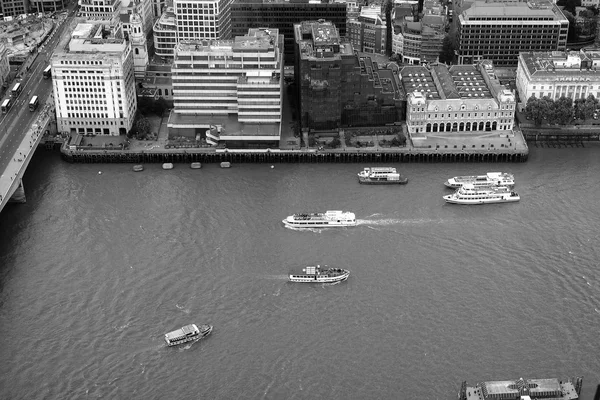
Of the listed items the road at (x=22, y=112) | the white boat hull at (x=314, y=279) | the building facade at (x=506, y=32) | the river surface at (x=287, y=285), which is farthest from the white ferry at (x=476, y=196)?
the road at (x=22, y=112)

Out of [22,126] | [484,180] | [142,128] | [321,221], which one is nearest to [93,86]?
[142,128]

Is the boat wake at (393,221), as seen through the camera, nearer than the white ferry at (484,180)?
Yes

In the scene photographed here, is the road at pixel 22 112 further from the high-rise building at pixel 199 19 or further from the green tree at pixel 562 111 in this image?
the green tree at pixel 562 111

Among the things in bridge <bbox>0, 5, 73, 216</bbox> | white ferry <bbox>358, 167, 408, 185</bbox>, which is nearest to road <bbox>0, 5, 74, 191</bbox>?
bridge <bbox>0, 5, 73, 216</bbox>

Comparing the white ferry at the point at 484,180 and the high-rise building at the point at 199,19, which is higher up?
the high-rise building at the point at 199,19

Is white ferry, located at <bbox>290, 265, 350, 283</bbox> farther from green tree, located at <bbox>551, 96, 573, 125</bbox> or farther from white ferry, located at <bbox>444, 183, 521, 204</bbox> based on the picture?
green tree, located at <bbox>551, 96, 573, 125</bbox>

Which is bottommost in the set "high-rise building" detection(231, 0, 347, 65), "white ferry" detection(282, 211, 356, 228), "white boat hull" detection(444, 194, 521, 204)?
"white boat hull" detection(444, 194, 521, 204)

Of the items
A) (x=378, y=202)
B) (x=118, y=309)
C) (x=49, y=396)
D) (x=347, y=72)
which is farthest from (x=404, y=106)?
(x=49, y=396)
